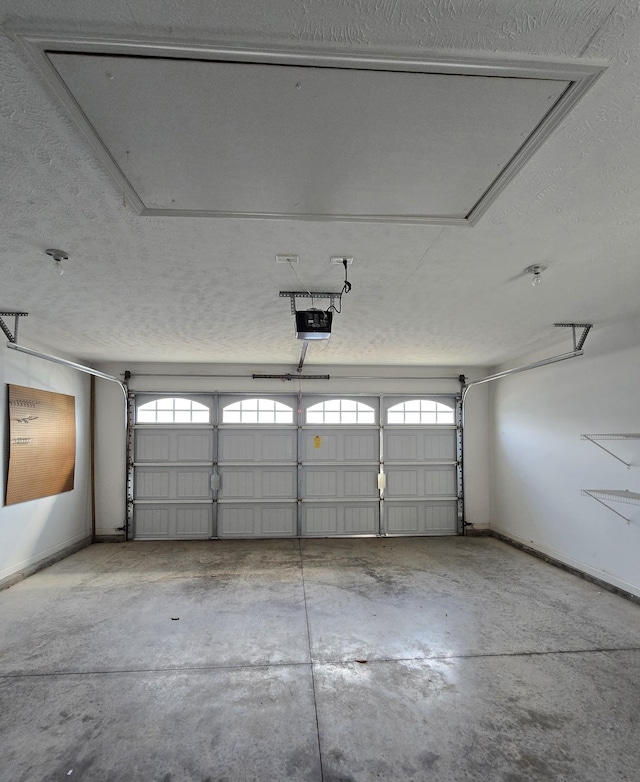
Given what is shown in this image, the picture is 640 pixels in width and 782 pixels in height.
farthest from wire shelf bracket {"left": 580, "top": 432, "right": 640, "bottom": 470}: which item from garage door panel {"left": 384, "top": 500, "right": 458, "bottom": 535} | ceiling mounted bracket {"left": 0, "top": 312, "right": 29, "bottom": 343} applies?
ceiling mounted bracket {"left": 0, "top": 312, "right": 29, "bottom": 343}

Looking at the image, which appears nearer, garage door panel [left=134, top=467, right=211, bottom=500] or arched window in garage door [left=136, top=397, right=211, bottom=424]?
garage door panel [left=134, top=467, right=211, bottom=500]

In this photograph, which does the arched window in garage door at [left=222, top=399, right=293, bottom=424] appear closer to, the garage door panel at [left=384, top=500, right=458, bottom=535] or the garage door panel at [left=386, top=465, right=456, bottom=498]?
the garage door panel at [left=386, top=465, right=456, bottom=498]

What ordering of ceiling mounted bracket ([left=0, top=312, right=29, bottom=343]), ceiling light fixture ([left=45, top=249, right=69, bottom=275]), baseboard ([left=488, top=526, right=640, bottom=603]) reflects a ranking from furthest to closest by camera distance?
1. baseboard ([left=488, top=526, right=640, bottom=603])
2. ceiling mounted bracket ([left=0, top=312, right=29, bottom=343])
3. ceiling light fixture ([left=45, top=249, right=69, bottom=275])

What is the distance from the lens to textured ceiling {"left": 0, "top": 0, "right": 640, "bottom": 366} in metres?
1.01

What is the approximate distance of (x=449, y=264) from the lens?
8.30 ft

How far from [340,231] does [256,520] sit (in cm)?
496

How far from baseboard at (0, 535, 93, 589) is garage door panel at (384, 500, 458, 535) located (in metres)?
4.11

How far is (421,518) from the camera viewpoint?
6.36 meters

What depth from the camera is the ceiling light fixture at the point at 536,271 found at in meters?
2.56

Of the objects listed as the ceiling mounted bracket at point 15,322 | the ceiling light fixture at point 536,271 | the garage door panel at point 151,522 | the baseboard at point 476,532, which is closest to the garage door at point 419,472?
the baseboard at point 476,532

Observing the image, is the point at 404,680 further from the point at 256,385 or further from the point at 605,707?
the point at 256,385

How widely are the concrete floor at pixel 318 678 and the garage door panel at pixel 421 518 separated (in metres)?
1.75

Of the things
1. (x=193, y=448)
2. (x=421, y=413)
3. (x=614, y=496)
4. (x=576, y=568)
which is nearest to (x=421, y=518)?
(x=421, y=413)

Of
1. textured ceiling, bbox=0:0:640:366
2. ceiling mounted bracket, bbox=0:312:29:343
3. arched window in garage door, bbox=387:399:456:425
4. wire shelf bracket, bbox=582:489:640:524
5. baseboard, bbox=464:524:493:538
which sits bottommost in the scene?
baseboard, bbox=464:524:493:538
